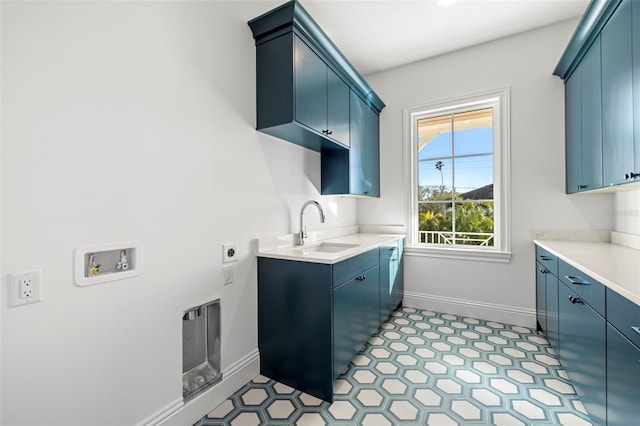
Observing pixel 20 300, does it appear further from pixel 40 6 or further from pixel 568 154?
pixel 568 154

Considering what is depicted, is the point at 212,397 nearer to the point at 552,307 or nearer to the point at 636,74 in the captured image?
the point at 552,307

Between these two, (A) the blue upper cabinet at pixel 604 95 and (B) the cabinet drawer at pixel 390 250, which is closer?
(A) the blue upper cabinet at pixel 604 95

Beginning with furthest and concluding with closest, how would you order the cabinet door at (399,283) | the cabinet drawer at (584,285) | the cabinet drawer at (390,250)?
the cabinet door at (399,283), the cabinet drawer at (390,250), the cabinet drawer at (584,285)

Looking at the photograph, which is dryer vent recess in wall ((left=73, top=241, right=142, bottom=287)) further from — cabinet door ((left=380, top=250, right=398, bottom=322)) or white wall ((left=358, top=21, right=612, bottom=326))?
white wall ((left=358, top=21, right=612, bottom=326))

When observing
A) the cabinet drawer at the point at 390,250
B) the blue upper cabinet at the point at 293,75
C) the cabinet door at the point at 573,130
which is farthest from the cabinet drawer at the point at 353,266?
the cabinet door at the point at 573,130

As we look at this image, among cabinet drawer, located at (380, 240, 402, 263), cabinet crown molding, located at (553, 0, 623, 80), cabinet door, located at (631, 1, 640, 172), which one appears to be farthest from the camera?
cabinet drawer, located at (380, 240, 402, 263)

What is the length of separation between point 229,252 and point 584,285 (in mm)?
1970

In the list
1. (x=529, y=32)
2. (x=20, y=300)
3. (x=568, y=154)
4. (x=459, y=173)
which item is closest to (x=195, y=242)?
(x=20, y=300)

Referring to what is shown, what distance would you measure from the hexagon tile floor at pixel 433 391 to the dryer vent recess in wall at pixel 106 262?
0.97m

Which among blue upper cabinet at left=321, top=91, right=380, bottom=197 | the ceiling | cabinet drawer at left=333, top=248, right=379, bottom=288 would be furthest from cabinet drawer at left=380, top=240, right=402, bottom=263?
the ceiling

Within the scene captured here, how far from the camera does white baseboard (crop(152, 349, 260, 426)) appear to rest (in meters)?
1.43

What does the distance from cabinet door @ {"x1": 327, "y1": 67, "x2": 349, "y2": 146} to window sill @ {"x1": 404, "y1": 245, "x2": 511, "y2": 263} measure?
151 cm

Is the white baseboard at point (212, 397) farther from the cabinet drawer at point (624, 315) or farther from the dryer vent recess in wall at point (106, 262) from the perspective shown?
the cabinet drawer at point (624, 315)

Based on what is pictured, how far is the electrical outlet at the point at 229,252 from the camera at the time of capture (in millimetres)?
1770
